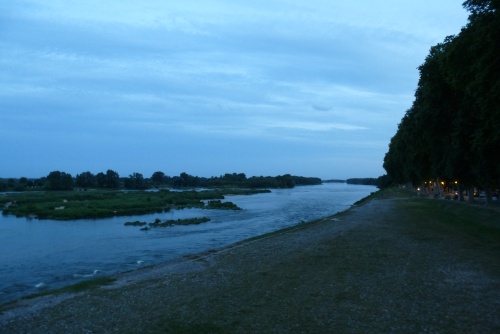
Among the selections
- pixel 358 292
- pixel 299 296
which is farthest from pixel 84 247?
pixel 358 292

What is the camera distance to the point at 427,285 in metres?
13.4

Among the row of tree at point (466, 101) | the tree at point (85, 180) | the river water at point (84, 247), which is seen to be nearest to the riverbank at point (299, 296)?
the river water at point (84, 247)

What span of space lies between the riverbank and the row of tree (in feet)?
20.3

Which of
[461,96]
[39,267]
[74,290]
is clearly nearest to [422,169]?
[461,96]

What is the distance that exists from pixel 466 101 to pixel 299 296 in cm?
1971

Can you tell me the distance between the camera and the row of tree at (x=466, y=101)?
18031 mm

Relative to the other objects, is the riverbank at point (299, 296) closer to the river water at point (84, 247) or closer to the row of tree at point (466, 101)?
the river water at point (84, 247)

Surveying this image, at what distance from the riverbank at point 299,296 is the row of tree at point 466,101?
6184 millimetres

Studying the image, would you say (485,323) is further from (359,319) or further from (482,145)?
(482,145)

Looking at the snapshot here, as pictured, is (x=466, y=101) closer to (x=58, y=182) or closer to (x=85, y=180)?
(x=58, y=182)

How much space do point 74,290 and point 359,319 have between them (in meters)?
10.6

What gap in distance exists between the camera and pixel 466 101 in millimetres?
26688

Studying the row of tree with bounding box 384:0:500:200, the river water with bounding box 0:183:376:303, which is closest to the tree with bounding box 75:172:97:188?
the river water with bounding box 0:183:376:303

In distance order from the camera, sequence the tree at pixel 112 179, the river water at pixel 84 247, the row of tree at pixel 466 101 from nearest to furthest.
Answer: the row of tree at pixel 466 101 < the river water at pixel 84 247 < the tree at pixel 112 179
